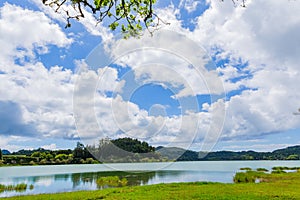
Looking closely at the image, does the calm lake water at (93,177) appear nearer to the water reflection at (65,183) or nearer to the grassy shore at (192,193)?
the water reflection at (65,183)

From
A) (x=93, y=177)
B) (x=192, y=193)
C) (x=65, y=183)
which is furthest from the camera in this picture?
(x=93, y=177)

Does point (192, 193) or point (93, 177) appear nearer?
point (192, 193)

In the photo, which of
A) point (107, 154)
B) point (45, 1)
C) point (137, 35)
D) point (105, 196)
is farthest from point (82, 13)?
point (107, 154)

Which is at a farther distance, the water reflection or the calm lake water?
the calm lake water

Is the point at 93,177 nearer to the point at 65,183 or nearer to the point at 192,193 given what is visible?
the point at 65,183

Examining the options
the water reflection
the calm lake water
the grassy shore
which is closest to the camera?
the grassy shore

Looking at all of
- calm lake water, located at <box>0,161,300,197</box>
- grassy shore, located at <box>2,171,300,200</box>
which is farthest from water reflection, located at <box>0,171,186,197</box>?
grassy shore, located at <box>2,171,300,200</box>

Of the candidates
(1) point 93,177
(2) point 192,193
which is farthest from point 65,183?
(2) point 192,193

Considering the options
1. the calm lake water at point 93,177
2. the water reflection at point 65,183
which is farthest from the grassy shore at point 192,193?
the calm lake water at point 93,177

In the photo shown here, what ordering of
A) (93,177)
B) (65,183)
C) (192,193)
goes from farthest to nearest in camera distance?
(93,177)
(65,183)
(192,193)

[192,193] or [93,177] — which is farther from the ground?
[93,177]

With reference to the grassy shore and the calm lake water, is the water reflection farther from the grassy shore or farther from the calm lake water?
the grassy shore

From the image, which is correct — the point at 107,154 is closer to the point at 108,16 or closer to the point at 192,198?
the point at 192,198

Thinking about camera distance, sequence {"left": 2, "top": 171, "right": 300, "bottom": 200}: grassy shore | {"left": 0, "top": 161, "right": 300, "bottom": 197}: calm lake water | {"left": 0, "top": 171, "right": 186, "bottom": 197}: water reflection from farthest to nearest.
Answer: {"left": 0, "top": 161, "right": 300, "bottom": 197}: calm lake water
{"left": 0, "top": 171, "right": 186, "bottom": 197}: water reflection
{"left": 2, "top": 171, "right": 300, "bottom": 200}: grassy shore
